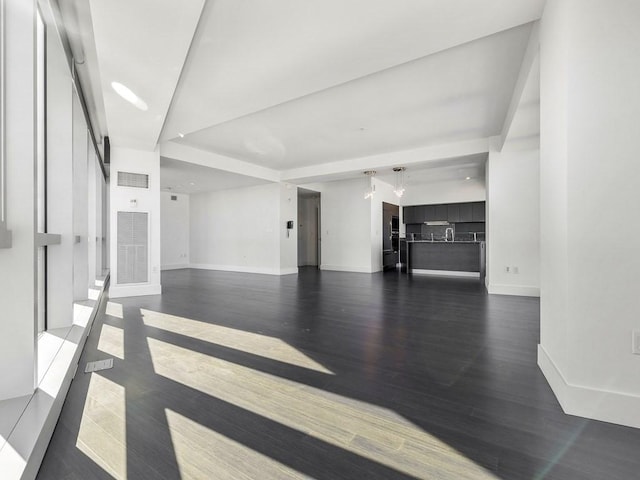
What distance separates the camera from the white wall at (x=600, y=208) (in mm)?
1688

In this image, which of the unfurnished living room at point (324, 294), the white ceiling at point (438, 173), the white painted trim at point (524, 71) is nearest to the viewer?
the unfurnished living room at point (324, 294)

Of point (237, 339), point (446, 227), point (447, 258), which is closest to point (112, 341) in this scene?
point (237, 339)

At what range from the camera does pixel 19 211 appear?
5.52 feet

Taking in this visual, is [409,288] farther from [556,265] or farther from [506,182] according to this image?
[556,265]

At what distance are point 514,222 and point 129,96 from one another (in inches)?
241

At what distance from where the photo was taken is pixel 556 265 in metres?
2.06

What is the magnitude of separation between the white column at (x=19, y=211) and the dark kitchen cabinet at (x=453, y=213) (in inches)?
423

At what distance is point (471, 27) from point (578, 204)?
1.68 meters

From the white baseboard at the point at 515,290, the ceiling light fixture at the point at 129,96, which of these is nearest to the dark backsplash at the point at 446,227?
the white baseboard at the point at 515,290

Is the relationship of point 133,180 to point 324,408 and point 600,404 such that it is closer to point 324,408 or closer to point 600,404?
point 324,408

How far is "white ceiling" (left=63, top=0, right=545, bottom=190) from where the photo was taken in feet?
7.79

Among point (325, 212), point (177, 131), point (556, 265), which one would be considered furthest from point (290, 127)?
point (325, 212)

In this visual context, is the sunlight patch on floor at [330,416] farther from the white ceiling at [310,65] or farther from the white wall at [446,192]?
the white wall at [446,192]

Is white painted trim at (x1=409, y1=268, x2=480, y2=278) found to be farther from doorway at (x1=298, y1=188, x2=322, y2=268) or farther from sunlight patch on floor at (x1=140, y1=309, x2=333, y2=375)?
sunlight patch on floor at (x1=140, y1=309, x2=333, y2=375)
